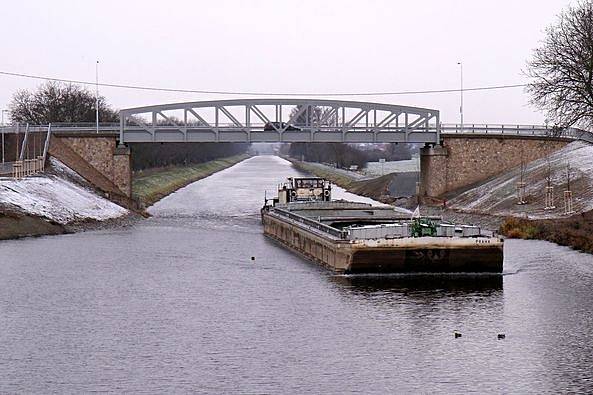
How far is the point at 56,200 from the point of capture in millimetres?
68062

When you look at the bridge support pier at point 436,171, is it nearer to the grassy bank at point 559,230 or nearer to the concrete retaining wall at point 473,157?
the concrete retaining wall at point 473,157

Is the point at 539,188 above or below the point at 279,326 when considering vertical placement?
above

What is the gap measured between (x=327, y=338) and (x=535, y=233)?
31376 mm

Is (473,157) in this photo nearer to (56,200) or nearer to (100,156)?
(100,156)

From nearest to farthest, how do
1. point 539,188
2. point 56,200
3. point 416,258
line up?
point 416,258, point 56,200, point 539,188

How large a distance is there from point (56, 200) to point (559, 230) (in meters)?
34.3

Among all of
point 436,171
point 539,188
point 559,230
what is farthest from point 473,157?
point 559,230

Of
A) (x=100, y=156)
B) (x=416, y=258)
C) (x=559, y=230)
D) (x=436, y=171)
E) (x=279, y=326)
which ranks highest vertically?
(x=100, y=156)

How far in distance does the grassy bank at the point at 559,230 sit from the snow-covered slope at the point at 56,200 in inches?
1131

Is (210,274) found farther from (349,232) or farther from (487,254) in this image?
(487,254)

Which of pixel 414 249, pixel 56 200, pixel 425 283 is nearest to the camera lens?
pixel 425 283

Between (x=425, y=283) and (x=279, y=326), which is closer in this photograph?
(x=279, y=326)

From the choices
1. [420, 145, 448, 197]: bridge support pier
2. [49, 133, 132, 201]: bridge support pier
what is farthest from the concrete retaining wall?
[49, 133, 132, 201]: bridge support pier

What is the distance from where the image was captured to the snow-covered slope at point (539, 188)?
67188 millimetres
